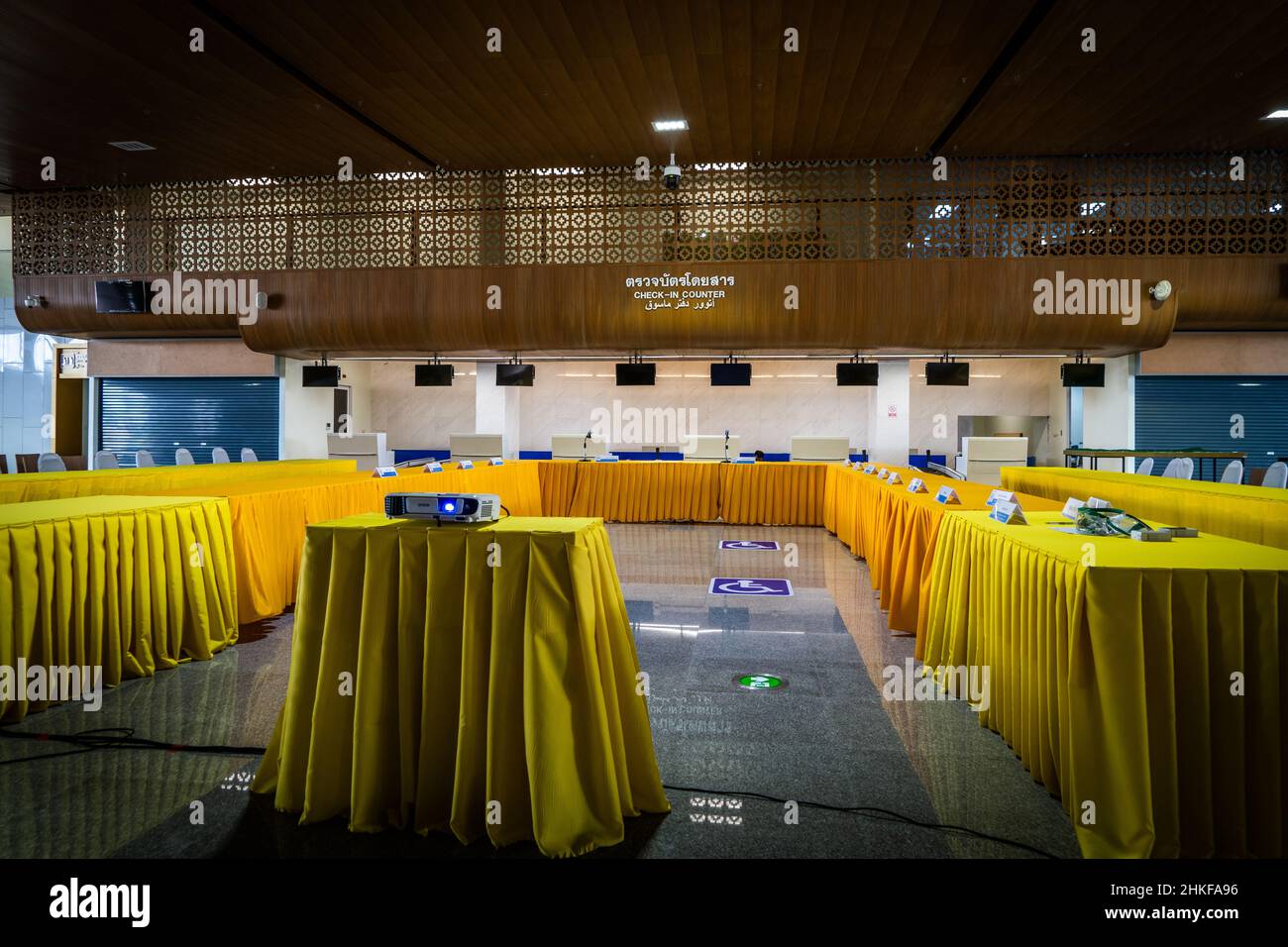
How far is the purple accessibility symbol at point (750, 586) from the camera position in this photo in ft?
18.3

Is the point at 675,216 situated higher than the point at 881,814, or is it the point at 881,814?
the point at 675,216

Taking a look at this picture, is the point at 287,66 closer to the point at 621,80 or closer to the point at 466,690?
the point at 621,80

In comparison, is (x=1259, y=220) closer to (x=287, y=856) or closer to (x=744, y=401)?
(x=744, y=401)

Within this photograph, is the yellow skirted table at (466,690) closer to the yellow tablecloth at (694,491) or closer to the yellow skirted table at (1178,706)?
the yellow skirted table at (1178,706)

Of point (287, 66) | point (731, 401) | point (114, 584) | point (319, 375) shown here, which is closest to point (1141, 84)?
point (287, 66)

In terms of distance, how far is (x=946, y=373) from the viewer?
970 centimetres

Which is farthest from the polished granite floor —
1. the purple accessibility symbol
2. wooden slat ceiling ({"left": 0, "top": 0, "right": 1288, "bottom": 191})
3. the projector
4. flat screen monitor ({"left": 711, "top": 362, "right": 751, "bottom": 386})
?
flat screen monitor ({"left": 711, "top": 362, "right": 751, "bottom": 386})

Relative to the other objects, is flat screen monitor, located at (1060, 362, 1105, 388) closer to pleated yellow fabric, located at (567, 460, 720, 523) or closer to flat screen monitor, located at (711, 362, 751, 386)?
flat screen monitor, located at (711, 362, 751, 386)

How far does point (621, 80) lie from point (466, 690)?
5.55m

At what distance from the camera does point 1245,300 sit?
27.2 feet

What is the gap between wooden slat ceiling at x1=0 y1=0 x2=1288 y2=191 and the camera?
4.89 metres

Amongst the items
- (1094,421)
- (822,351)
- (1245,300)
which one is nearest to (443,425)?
(822,351)

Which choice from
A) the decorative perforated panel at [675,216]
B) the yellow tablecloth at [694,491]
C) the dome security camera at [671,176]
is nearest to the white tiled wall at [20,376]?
the decorative perforated panel at [675,216]

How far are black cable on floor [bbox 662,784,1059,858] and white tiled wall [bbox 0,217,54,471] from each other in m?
16.7
